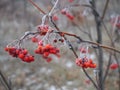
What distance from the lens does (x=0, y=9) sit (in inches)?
505

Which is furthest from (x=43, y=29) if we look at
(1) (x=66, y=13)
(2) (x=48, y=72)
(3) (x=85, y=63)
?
(2) (x=48, y=72)

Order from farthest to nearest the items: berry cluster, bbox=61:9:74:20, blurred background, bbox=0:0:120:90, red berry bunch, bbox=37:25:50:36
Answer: blurred background, bbox=0:0:120:90, berry cluster, bbox=61:9:74:20, red berry bunch, bbox=37:25:50:36

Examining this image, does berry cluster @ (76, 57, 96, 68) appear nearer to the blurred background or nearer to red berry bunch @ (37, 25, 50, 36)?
red berry bunch @ (37, 25, 50, 36)

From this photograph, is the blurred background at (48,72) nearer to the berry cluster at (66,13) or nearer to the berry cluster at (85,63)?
the berry cluster at (66,13)

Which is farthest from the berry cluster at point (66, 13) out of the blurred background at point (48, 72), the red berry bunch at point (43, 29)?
the red berry bunch at point (43, 29)

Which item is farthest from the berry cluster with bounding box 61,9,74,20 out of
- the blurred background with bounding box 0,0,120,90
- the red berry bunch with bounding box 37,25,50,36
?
the red berry bunch with bounding box 37,25,50,36

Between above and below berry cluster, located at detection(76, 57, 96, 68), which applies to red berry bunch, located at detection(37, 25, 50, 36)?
above

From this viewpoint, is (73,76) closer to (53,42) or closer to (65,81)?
(65,81)

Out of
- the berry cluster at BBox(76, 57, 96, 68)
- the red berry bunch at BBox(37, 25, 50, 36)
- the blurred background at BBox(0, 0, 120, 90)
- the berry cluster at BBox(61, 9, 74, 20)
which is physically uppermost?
the red berry bunch at BBox(37, 25, 50, 36)

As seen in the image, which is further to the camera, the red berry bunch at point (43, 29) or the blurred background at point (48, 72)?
the blurred background at point (48, 72)

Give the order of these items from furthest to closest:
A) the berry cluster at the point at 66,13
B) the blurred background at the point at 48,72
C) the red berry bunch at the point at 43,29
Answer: the blurred background at the point at 48,72, the berry cluster at the point at 66,13, the red berry bunch at the point at 43,29

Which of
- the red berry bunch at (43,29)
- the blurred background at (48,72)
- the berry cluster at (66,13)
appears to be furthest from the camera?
the blurred background at (48,72)

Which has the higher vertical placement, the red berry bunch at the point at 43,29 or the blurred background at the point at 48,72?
the red berry bunch at the point at 43,29

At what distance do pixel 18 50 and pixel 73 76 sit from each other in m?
5.22
